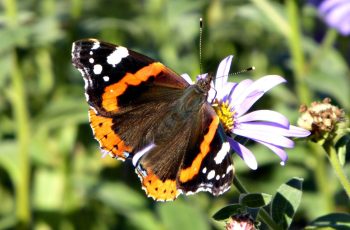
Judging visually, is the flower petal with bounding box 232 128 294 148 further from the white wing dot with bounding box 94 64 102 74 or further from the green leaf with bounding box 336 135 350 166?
the white wing dot with bounding box 94 64 102 74

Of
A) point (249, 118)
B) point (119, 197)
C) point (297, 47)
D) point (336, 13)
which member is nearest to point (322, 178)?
point (297, 47)

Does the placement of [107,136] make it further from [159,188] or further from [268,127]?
[268,127]

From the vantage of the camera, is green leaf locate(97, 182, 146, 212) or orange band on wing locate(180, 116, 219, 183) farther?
green leaf locate(97, 182, 146, 212)

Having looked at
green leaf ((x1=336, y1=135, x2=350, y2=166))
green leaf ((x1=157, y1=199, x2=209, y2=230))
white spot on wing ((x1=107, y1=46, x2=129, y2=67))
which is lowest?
green leaf ((x1=157, y1=199, x2=209, y2=230))

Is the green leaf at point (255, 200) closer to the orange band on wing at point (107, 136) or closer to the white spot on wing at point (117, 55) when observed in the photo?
the orange band on wing at point (107, 136)

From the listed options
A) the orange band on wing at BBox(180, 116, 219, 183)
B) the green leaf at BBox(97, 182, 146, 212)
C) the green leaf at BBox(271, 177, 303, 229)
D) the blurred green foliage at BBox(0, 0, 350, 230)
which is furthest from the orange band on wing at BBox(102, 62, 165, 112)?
the green leaf at BBox(97, 182, 146, 212)

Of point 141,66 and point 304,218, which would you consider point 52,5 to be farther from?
point 141,66
